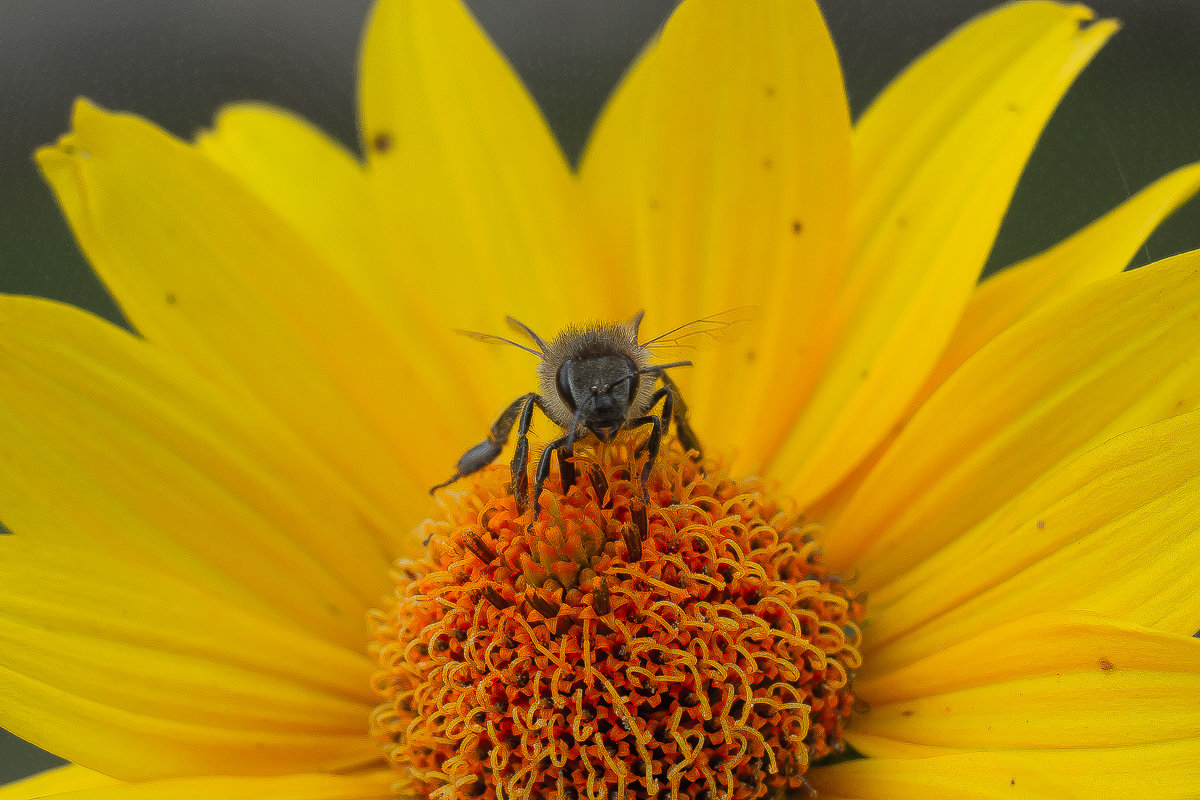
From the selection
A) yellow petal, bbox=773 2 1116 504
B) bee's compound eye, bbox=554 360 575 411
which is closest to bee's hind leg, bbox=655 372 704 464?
bee's compound eye, bbox=554 360 575 411

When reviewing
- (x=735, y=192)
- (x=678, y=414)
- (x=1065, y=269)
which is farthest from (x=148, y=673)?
(x=1065, y=269)

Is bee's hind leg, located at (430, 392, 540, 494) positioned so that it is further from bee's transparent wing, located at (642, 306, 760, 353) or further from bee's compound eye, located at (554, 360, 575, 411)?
bee's transparent wing, located at (642, 306, 760, 353)

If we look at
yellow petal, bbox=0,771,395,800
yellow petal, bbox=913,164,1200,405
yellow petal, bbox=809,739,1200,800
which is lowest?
yellow petal, bbox=809,739,1200,800

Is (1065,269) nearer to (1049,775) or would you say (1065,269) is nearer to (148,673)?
(1049,775)

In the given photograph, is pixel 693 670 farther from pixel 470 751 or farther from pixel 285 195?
pixel 285 195

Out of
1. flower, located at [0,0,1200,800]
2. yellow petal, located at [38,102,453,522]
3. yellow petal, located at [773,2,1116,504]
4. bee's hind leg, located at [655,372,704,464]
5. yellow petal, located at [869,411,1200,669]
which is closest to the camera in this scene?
yellow petal, located at [869,411,1200,669]

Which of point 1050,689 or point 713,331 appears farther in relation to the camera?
point 713,331

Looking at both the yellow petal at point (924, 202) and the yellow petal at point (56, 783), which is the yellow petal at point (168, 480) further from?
the yellow petal at point (924, 202)
